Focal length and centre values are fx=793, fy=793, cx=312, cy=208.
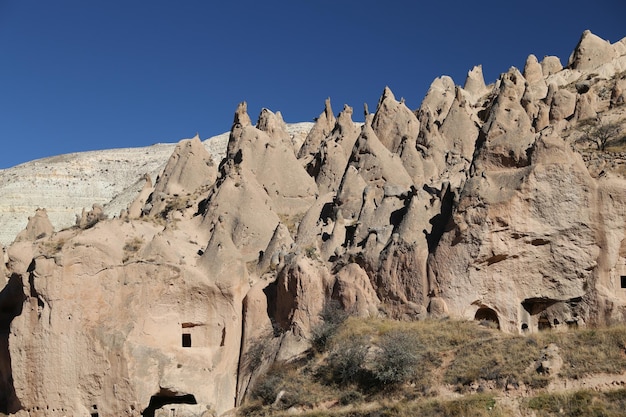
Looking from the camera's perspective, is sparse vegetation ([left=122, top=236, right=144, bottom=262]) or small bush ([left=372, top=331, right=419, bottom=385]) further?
sparse vegetation ([left=122, top=236, right=144, bottom=262])

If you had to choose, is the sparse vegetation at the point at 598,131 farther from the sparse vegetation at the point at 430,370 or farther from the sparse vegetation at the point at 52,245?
the sparse vegetation at the point at 52,245

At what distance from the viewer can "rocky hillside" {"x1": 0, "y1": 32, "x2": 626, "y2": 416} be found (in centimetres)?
2388

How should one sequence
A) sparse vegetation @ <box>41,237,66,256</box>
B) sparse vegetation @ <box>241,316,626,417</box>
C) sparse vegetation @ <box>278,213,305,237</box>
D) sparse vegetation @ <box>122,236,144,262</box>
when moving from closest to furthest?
sparse vegetation @ <box>241,316,626,417</box>, sparse vegetation @ <box>41,237,66,256</box>, sparse vegetation @ <box>122,236,144,262</box>, sparse vegetation @ <box>278,213,305,237</box>

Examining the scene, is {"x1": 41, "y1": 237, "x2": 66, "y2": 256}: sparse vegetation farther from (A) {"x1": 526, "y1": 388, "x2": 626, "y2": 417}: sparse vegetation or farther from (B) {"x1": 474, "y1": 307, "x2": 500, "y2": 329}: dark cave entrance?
(A) {"x1": 526, "y1": 388, "x2": 626, "y2": 417}: sparse vegetation

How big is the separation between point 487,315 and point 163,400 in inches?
427

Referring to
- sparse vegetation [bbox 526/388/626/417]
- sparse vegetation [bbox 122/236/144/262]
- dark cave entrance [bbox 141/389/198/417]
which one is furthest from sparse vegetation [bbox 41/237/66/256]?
sparse vegetation [bbox 526/388/626/417]

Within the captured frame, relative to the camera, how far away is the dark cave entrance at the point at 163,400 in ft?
84.6

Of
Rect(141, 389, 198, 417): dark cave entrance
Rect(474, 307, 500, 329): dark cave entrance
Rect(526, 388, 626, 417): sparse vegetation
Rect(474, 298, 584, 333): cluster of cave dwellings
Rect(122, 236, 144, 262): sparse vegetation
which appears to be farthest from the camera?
Rect(122, 236, 144, 262): sparse vegetation

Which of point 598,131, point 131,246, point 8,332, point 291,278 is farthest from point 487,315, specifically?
point 8,332

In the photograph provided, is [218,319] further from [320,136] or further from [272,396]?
[320,136]

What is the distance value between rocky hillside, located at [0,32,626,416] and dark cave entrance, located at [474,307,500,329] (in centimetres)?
4

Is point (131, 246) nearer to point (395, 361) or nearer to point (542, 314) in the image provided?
point (395, 361)

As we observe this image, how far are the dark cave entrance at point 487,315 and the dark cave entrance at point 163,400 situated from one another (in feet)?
31.1

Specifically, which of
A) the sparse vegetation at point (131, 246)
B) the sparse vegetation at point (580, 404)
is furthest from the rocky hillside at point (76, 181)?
the sparse vegetation at point (580, 404)
